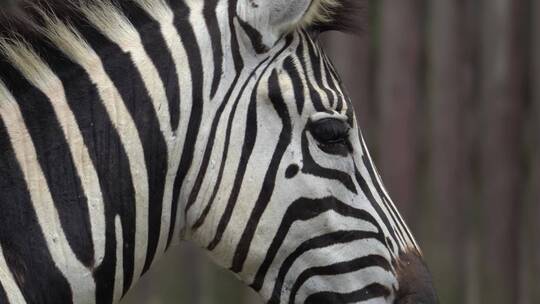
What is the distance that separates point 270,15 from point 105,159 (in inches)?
27.5

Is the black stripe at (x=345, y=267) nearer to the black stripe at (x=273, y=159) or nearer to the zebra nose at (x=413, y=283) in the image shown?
→ the zebra nose at (x=413, y=283)

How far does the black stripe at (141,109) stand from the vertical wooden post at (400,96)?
13.4ft

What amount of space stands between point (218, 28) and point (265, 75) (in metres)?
0.22

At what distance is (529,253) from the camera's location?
6.74 meters

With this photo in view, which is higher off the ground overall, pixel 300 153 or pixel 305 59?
pixel 305 59

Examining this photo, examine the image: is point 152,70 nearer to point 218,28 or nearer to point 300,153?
point 218,28

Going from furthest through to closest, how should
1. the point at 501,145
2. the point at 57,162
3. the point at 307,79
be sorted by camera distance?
the point at 501,145, the point at 307,79, the point at 57,162

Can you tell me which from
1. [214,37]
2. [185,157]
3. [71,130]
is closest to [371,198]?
[185,157]

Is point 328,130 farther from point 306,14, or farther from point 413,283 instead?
point 413,283

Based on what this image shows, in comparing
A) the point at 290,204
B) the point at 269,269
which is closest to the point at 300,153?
the point at 290,204

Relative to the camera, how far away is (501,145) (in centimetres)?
671

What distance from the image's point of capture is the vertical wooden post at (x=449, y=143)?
673 cm

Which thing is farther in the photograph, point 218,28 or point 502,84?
point 502,84

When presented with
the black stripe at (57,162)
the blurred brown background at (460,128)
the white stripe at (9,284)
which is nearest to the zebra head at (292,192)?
the black stripe at (57,162)
